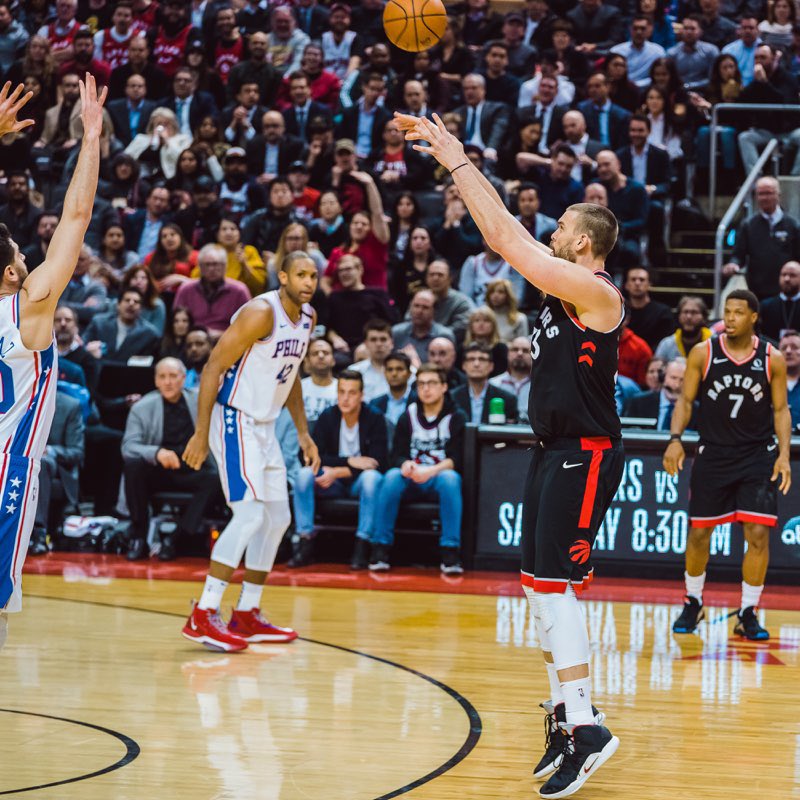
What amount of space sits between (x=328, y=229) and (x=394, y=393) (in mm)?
2857

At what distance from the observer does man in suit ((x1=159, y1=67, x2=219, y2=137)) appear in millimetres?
15531

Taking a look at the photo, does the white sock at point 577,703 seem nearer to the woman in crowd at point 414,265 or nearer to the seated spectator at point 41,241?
the woman in crowd at point 414,265

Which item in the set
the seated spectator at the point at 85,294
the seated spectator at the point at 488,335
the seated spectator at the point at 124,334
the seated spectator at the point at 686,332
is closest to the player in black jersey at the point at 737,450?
the seated spectator at the point at 686,332

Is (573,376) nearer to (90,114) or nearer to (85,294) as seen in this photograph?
(90,114)

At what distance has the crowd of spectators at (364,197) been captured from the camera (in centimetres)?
1080

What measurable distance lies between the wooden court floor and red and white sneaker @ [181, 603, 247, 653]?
0.07 metres

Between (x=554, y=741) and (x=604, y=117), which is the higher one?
(x=604, y=117)

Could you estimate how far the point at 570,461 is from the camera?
16.6ft

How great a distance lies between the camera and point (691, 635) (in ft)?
26.6

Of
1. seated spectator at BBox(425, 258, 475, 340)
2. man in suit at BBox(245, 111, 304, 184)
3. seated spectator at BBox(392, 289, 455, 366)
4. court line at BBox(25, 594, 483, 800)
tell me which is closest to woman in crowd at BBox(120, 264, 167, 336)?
seated spectator at BBox(392, 289, 455, 366)

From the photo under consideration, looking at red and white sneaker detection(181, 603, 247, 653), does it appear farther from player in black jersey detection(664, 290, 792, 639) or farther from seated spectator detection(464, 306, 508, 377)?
seated spectator detection(464, 306, 508, 377)

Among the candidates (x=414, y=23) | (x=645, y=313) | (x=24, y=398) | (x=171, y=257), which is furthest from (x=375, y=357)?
(x=24, y=398)

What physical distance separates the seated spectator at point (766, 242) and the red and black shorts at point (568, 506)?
7.84m

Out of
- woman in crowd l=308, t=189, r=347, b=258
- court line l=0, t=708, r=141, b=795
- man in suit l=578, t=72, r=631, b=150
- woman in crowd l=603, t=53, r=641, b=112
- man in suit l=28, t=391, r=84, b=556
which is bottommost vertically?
court line l=0, t=708, r=141, b=795
